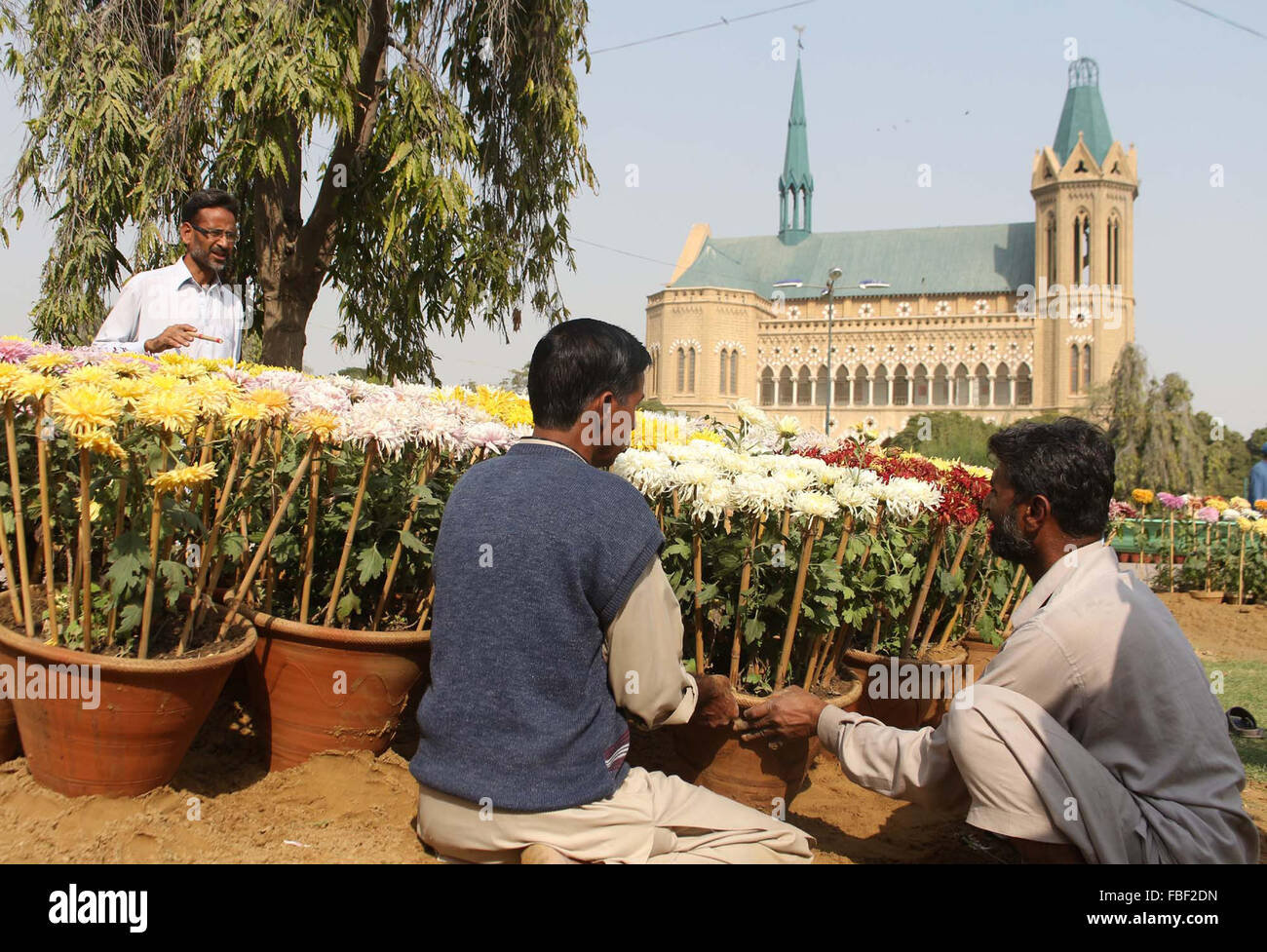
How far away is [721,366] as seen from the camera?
78438mm

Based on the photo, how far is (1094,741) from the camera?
2328 mm

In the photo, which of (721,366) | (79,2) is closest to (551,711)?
(79,2)

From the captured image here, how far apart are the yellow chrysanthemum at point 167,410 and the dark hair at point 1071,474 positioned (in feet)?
7.12

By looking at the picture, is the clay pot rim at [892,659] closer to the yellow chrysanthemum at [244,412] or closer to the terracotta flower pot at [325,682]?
the terracotta flower pot at [325,682]

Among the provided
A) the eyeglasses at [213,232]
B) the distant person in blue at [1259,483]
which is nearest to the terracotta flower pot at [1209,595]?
the distant person in blue at [1259,483]

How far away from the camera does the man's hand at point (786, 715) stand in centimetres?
287

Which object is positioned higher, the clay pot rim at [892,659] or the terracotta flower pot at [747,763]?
the clay pot rim at [892,659]

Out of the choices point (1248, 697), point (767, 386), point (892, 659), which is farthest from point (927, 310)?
point (892, 659)

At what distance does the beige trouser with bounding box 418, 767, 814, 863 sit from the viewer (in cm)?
205

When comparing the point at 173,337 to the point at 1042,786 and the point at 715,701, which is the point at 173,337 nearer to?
the point at 715,701

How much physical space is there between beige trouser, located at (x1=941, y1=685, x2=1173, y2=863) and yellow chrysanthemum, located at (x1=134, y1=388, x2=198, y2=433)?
2.06 metres

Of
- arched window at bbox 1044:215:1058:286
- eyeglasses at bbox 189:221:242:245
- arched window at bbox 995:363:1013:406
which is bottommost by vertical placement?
eyeglasses at bbox 189:221:242:245

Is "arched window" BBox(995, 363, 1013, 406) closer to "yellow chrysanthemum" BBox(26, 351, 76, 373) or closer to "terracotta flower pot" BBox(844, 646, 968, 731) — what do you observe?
"terracotta flower pot" BBox(844, 646, 968, 731)

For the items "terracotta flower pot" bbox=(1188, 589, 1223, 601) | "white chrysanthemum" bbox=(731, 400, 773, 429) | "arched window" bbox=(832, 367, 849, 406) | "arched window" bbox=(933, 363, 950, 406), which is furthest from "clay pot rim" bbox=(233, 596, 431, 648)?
"arched window" bbox=(832, 367, 849, 406)
